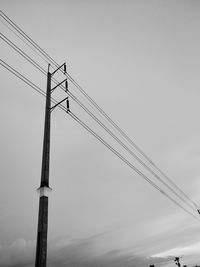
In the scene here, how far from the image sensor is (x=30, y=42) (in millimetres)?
12328

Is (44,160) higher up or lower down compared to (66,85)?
lower down

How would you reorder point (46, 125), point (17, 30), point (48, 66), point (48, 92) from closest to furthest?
point (46, 125) < point (17, 30) < point (48, 92) < point (48, 66)

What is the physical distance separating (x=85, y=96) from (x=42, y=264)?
10.5m

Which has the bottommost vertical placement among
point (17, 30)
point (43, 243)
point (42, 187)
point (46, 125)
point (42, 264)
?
point (42, 264)

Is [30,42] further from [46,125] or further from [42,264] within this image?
[42,264]

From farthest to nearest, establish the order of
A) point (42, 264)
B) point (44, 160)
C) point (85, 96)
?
point (85, 96) < point (44, 160) < point (42, 264)

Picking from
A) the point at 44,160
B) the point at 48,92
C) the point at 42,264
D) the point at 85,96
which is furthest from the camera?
the point at 85,96

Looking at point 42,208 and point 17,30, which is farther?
point 17,30

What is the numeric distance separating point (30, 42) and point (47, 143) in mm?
6444

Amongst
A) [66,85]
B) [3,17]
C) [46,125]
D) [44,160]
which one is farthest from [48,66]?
[44,160]

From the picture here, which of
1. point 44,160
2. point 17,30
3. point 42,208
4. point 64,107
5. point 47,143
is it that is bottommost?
point 42,208

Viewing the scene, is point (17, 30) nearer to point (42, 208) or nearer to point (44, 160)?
point (44, 160)

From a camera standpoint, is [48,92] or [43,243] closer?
[43,243]

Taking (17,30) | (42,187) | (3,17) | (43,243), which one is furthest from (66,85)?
(43,243)
